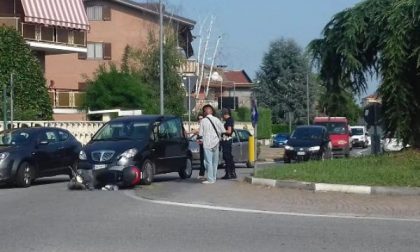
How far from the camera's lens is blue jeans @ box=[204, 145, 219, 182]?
19.4m

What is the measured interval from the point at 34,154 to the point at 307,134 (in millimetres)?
15934

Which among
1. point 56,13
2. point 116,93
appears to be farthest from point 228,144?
point 56,13

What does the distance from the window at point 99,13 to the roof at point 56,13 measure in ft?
41.6

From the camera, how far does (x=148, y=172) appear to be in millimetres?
19250

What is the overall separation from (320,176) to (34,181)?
7940mm

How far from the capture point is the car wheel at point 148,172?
19.0 m

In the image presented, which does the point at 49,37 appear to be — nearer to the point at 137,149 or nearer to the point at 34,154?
the point at 34,154

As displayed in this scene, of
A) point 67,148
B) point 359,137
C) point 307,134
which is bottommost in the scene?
point 359,137

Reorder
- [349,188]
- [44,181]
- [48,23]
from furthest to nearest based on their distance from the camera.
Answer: [48,23] < [44,181] < [349,188]

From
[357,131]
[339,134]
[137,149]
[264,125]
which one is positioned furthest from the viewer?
[264,125]

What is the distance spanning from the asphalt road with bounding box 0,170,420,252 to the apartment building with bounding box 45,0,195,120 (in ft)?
147

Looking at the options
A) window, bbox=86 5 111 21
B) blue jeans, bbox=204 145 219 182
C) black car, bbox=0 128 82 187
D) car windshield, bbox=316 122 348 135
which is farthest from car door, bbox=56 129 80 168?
window, bbox=86 5 111 21

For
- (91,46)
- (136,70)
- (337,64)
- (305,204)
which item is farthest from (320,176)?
(91,46)

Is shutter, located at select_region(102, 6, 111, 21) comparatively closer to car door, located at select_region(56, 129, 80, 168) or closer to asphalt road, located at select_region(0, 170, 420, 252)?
car door, located at select_region(56, 129, 80, 168)
